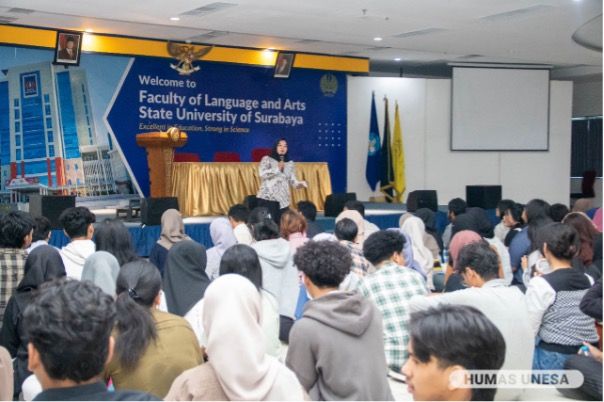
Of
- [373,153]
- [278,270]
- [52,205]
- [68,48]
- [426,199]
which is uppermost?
[68,48]

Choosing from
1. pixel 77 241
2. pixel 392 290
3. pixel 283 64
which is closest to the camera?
pixel 392 290

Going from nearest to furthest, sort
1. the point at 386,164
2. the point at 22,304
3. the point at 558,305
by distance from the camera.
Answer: the point at 22,304
the point at 558,305
the point at 386,164

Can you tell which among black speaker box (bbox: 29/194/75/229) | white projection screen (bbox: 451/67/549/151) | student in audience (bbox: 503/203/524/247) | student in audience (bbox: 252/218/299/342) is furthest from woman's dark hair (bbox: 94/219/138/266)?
white projection screen (bbox: 451/67/549/151)

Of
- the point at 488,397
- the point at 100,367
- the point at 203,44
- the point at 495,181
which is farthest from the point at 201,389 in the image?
the point at 495,181

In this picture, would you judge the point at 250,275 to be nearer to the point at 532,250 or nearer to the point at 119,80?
the point at 532,250

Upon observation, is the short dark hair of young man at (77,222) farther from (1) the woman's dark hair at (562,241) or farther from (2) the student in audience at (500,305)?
(1) the woman's dark hair at (562,241)

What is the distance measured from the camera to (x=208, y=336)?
213 cm

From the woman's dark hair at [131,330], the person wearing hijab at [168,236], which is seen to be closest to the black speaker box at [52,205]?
the person wearing hijab at [168,236]

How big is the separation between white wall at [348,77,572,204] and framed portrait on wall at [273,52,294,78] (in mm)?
1431

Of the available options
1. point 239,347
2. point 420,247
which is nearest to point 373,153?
point 420,247

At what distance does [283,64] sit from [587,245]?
29.2ft

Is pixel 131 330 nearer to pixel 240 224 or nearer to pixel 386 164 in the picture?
pixel 240 224

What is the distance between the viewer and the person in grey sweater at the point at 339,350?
259cm

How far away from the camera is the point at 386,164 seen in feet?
45.9
